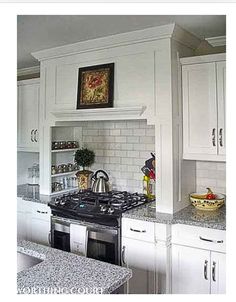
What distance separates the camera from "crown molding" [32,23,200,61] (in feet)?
8.30

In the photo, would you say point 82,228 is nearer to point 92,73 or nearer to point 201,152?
point 201,152

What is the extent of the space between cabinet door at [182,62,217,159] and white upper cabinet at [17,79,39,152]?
69.1 inches

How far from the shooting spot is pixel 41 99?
3420 millimetres

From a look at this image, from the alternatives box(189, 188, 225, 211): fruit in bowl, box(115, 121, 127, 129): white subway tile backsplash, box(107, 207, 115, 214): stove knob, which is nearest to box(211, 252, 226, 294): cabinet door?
box(189, 188, 225, 211): fruit in bowl

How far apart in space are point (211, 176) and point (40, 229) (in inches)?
68.2

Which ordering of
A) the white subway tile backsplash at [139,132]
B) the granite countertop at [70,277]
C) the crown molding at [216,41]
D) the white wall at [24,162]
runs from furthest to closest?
the white wall at [24,162] → the white subway tile backsplash at [139,132] → the crown molding at [216,41] → the granite countertop at [70,277]

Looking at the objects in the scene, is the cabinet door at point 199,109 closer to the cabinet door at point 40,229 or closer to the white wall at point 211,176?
the white wall at point 211,176

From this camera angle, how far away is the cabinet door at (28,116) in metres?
3.66

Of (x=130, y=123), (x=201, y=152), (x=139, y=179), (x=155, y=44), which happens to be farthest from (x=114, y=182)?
(x=155, y=44)

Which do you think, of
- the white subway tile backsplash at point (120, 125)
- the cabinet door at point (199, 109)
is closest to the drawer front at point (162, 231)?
the cabinet door at point (199, 109)

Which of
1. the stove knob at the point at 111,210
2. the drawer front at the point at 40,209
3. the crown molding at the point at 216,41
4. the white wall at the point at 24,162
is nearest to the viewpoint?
the stove knob at the point at 111,210

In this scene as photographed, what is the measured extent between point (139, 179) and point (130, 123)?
0.58 metres

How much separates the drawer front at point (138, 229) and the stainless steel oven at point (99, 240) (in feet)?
0.23

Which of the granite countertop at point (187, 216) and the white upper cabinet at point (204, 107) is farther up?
the white upper cabinet at point (204, 107)
